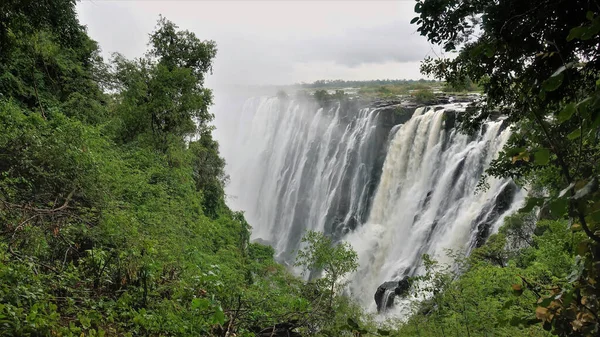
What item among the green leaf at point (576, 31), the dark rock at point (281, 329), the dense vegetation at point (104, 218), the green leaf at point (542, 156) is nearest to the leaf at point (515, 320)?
the green leaf at point (542, 156)

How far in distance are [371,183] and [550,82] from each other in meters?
26.3

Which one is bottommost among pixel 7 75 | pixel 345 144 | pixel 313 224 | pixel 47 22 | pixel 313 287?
pixel 313 224

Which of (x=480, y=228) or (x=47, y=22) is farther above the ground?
(x=47, y=22)

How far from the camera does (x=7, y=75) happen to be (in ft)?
32.0

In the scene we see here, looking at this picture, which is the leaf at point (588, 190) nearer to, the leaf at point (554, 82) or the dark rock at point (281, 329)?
the leaf at point (554, 82)

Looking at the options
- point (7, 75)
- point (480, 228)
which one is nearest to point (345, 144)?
point (480, 228)

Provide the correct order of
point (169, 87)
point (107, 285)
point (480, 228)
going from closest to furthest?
point (107, 285) → point (169, 87) → point (480, 228)

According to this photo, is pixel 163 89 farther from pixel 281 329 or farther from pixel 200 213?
pixel 281 329

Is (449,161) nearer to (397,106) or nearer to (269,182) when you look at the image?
(397,106)

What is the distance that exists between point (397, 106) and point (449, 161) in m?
9.01

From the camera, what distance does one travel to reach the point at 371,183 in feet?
89.0

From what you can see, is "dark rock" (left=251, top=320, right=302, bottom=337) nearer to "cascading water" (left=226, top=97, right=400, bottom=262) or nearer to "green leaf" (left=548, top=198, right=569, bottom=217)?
"green leaf" (left=548, top=198, right=569, bottom=217)

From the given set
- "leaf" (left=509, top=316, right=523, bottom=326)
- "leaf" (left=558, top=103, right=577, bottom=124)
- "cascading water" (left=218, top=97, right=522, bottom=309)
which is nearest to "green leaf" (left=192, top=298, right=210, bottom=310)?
"leaf" (left=509, top=316, right=523, bottom=326)

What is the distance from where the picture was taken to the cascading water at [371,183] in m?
17.1
